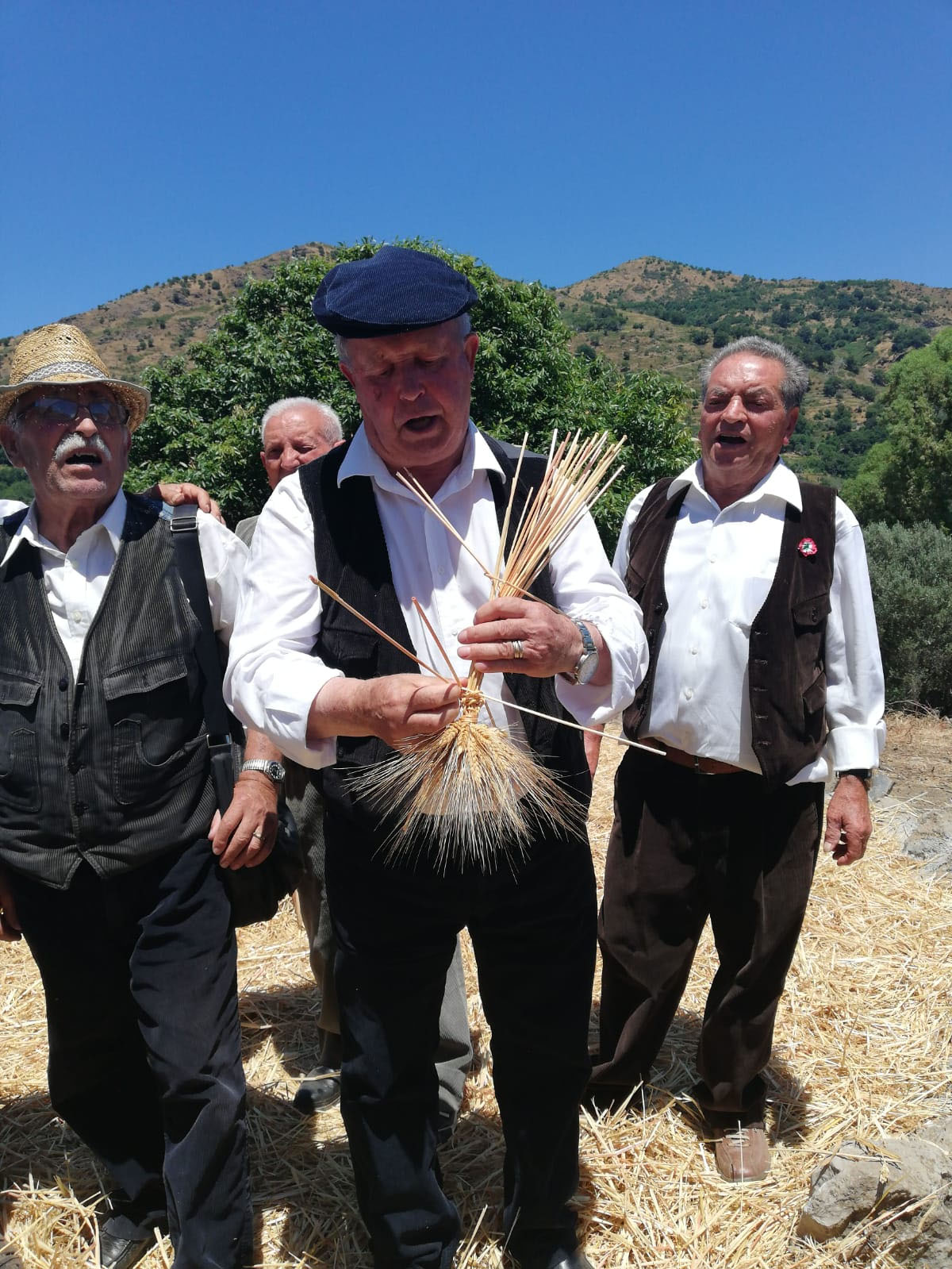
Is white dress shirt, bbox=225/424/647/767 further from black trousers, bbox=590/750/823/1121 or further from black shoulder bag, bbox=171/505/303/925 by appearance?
black trousers, bbox=590/750/823/1121

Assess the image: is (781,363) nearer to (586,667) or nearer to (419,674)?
(586,667)

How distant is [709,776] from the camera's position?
251 centimetres

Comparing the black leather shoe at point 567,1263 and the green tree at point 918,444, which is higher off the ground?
the green tree at point 918,444

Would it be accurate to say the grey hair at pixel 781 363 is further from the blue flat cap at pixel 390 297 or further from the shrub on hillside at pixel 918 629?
the shrub on hillside at pixel 918 629

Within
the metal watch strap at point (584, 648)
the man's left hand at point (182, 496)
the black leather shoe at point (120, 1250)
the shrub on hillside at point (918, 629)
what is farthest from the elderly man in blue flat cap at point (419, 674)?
the shrub on hillside at point (918, 629)

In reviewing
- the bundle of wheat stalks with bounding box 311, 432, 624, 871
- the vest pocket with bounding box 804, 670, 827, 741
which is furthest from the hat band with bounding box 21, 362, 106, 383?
the vest pocket with bounding box 804, 670, 827, 741

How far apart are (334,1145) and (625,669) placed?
187 cm

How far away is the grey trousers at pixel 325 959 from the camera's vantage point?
2656 mm

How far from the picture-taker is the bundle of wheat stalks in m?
1.62

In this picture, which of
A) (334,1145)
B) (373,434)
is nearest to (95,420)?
(373,434)

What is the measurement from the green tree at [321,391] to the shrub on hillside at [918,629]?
2.94 meters

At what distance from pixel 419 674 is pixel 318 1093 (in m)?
1.91

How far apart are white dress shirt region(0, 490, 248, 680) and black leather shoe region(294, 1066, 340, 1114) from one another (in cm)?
161

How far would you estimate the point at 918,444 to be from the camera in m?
19.8
